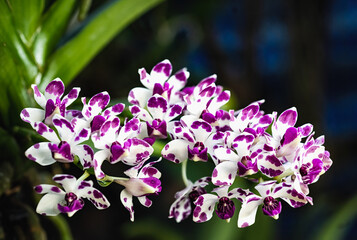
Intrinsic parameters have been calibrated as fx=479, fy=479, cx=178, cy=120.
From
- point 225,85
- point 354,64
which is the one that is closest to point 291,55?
point 225,85

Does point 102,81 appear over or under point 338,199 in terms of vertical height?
over

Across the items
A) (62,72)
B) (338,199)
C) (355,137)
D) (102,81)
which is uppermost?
(102,81)

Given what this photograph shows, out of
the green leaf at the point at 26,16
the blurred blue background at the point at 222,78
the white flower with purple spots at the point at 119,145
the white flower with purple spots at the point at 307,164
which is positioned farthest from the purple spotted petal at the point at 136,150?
the blurred blue background at the point at 222,78

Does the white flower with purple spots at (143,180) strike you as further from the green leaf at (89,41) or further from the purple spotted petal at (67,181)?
the green leaf at (89,41)

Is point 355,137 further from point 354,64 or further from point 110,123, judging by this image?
point 110,123

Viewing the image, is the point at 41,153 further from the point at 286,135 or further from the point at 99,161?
the point at 286,135

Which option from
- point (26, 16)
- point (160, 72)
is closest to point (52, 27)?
point (26, 16)

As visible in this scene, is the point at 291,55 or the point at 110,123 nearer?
the point at 110,123
